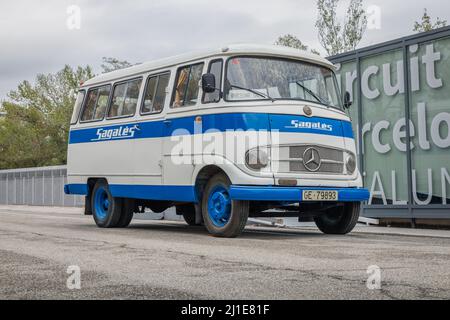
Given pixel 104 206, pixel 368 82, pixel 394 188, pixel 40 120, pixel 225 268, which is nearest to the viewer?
pixel 225 268

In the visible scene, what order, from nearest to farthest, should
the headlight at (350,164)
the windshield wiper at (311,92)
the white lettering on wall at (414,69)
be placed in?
the windshield wiper at (311,92), the headlight at (350,164), the white lettering on wall at (414,69)

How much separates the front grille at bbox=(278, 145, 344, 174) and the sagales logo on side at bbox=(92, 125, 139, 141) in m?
3.09

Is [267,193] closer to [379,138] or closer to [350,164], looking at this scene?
[350,164]

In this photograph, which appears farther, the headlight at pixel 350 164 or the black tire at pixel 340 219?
the black tire at pixel 340 219

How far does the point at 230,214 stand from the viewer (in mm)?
9461

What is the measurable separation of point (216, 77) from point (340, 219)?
3041mm

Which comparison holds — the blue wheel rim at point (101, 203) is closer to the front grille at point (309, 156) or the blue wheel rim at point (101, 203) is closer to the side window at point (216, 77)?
the side window at point (216, 77)

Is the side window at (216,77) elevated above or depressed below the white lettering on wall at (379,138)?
above

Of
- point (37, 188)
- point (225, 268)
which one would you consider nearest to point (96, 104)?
point (225, 268)

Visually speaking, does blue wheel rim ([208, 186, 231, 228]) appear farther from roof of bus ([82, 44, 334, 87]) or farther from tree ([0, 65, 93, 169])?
tree ([0, 65, 93, 169])

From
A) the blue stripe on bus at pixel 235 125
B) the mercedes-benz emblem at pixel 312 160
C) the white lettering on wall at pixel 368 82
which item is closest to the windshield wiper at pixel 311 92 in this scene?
the blue stripe on bus at pixel 235 125

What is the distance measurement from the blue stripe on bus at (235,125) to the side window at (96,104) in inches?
38.9

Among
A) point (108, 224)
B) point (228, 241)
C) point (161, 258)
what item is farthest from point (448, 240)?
point (108, 224)

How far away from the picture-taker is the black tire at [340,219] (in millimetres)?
10570
